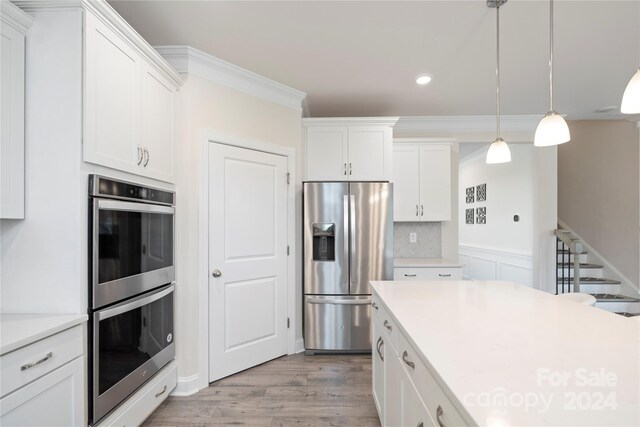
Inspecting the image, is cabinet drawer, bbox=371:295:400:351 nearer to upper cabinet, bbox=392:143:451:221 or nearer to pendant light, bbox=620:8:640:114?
pendant light, bbox=620:8:640:114

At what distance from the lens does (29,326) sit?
4.30 ft

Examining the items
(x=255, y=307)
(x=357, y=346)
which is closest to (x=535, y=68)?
(x=357, y=346)

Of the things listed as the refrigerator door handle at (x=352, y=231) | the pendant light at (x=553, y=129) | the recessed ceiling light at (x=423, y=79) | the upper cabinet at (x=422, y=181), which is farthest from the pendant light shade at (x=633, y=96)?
the upper cabinet at (x=422, y=181)

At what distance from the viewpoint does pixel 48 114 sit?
1.51 metres

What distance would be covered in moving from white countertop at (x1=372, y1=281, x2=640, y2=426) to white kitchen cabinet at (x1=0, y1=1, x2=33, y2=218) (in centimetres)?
184

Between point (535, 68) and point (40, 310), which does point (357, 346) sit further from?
point (535, 68)

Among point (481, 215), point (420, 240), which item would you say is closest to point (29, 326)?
point (420, 240)

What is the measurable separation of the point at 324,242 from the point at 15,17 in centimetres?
252

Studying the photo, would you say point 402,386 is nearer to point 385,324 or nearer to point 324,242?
point 385,324

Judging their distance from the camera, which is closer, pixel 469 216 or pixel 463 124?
pixel 463 124

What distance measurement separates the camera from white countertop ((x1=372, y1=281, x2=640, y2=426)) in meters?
0.71

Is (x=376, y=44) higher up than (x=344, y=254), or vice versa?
(x=376, y=44)

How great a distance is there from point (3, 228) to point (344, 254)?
2396mm

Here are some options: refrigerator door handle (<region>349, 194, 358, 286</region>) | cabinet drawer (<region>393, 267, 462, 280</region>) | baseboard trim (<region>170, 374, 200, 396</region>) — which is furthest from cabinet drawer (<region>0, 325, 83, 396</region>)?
cabinet drawer (<region>393, 267, 462, 280</region>)
